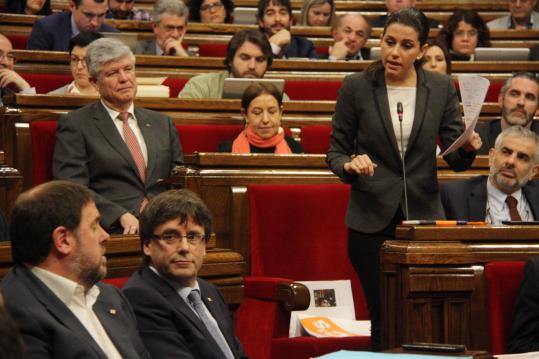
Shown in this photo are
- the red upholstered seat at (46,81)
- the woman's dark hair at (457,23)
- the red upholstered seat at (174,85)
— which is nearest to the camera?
the red upholstered seat at (46,81)

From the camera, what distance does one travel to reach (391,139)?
2037 mm

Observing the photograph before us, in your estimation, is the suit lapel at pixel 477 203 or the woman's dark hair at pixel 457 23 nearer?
the suit lapel at pixel 477 203

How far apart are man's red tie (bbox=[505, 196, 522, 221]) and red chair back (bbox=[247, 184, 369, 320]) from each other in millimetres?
366

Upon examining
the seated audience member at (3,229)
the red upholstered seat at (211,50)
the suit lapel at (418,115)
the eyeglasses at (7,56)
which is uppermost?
the red upholstered seat at (211,50)

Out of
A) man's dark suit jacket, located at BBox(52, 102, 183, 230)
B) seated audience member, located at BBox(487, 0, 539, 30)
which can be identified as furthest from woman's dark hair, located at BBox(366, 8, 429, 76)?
seated audience member, located at BBox(487, 0, 539, 30)

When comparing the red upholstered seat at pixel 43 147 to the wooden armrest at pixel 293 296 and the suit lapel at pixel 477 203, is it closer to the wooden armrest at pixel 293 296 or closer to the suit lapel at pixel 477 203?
the wooden armrest at pixel 293 296

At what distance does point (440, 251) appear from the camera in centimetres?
183

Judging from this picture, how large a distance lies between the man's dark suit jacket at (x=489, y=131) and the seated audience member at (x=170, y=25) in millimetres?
1143

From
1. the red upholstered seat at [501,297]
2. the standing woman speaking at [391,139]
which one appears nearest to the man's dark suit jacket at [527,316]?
the red upholstered seat at [501,297]

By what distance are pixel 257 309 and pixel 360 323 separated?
0.85 ft

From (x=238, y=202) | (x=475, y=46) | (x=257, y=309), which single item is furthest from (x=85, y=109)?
(x=475, y=46)

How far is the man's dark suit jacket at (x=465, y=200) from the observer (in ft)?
7.89

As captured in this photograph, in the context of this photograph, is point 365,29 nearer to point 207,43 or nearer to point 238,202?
point 207,43

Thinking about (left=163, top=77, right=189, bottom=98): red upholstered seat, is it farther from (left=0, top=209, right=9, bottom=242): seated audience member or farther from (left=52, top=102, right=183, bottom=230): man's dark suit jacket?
(left=0, top=209, right=9, bottom=242): seated audience member
